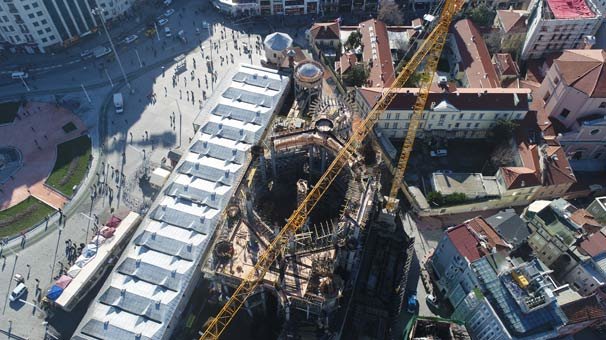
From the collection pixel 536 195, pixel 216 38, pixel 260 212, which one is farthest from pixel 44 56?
pixel 536 195

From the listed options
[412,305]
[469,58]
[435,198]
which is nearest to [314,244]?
[412,305]

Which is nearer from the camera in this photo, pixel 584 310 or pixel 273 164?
pixel 584 310

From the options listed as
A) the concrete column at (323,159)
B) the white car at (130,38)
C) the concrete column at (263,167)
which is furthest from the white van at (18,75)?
the concrete column at (323,159)

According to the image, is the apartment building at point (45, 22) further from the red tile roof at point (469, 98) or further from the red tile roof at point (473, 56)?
the red tile roof at point (473, 56)

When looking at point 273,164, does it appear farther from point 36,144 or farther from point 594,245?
point 36,144

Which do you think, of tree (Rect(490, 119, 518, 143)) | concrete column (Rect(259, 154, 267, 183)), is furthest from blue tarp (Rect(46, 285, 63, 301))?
tree (Rect(490, 119, 518, 143))

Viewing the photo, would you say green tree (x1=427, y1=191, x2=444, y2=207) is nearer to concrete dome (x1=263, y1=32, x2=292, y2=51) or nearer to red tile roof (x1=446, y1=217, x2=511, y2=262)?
red tile roof (x1=446, y1=217, x2=511, y2=262)
